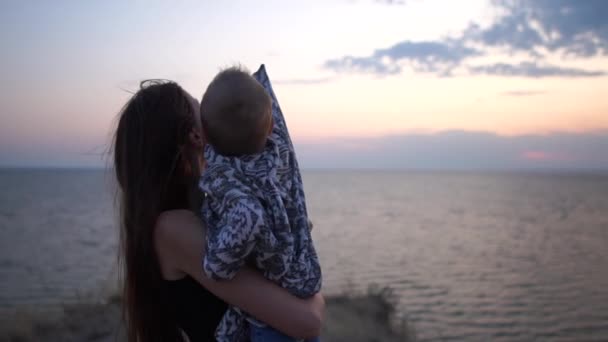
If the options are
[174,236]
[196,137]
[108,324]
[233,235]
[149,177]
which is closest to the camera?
[233,235]

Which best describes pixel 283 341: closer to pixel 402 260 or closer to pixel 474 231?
pixel 402 260

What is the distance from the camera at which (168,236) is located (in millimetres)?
2045

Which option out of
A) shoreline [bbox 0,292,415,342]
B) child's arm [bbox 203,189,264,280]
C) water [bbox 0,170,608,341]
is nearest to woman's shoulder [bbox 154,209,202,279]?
child's arm [bbox 203,189,264,280]

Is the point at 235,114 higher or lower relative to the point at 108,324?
higher

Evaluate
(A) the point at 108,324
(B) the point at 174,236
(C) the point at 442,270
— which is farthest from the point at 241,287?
(C) the point at 442,270

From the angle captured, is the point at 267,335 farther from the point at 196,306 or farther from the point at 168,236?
the point at 168,236

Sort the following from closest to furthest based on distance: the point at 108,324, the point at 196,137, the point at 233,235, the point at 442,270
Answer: the point at 233,235
the point at 196,137
the point at 108,324
the point at 442,270

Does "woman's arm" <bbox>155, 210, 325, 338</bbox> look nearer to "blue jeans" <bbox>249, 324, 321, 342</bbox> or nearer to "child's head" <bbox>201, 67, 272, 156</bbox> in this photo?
"blue jeans" <bbox>249, 324, 321, 342</bbox>

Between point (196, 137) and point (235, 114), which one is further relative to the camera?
point (196, 137)

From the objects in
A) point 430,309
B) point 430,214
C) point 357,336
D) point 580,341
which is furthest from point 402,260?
point 430,214

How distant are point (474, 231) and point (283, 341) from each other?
108 ft

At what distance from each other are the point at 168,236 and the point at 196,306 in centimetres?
33

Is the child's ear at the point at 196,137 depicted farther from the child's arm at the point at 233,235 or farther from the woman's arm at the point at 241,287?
the child's arm at the point at 233,235

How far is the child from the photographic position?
187 centimetres
